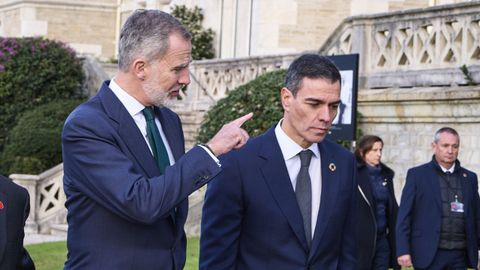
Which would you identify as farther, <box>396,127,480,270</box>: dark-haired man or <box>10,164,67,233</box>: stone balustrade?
<box>10,164,67,233</box>: stone balustrade

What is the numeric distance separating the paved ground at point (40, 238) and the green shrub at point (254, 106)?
3019 mm

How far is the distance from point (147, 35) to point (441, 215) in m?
6.32

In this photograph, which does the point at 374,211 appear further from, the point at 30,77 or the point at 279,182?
the point at 30,77

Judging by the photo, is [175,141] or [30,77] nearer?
[175,141]

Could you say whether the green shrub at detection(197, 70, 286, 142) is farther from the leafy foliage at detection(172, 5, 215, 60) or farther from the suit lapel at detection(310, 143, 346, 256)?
the suit lapel at detection(310, 143, 346, 256)

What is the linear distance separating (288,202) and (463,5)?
10595 mm

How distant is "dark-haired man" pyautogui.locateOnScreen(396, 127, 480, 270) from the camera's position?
10555 mm

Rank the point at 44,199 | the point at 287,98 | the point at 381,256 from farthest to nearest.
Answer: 1. the point at 44,199
2. the point at 381,256
3. the point at 287,98

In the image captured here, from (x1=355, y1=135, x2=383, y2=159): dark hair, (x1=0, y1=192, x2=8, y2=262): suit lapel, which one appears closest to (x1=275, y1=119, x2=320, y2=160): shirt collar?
(x1=0, y1=192, x2=8, y2=262): suit lapel

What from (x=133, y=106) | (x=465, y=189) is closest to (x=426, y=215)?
(x=465, y=189)

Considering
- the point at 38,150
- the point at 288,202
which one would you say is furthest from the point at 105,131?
the point at 38,150

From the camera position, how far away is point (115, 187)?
4.61 meters

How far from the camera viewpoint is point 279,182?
555cm

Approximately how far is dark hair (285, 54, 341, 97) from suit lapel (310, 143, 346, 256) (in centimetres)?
35
